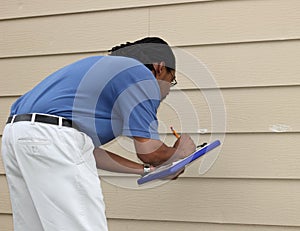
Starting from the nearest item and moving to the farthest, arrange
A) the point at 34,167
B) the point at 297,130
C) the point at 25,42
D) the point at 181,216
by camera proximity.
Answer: the point at 34,167, the point at 297,130, the point at 181,216, the point at 25,42

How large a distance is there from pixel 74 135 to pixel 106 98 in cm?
17

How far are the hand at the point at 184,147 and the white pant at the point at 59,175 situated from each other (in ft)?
1.19

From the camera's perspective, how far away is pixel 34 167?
2.12m

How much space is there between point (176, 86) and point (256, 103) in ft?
1.16

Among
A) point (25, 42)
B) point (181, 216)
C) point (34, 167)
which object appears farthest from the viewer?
point (25, 42)

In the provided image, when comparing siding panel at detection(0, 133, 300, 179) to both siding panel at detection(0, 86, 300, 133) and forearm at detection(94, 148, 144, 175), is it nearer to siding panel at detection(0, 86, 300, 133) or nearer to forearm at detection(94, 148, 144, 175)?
siding panel at detection(0, 86, 300, 133)

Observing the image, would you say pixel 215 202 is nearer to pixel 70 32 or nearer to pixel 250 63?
pixel 250 63

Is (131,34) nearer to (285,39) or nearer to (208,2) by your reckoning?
(208,2)

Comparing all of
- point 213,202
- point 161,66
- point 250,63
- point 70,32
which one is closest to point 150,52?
point 161,66

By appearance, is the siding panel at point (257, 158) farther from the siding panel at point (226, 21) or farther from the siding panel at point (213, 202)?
the siding panel at point (226, 21)

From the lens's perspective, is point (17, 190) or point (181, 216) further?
point (181, 216)

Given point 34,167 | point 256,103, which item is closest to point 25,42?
point 34,167

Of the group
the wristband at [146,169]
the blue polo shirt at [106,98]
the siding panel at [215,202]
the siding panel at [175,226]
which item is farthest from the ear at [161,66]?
the siding panel at [175,226]

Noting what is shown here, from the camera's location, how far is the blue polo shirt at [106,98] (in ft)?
7.03
